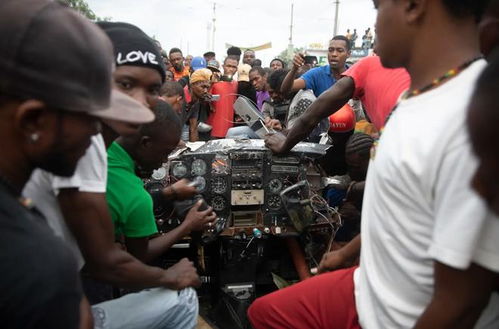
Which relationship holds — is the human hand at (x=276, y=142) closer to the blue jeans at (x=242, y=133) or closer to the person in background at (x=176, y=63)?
the blue jeans at (x=242, y=133)

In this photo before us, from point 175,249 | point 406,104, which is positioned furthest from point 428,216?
point 175,249

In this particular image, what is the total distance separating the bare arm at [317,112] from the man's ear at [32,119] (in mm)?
1900

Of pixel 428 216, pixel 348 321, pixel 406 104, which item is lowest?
pixel 348 321

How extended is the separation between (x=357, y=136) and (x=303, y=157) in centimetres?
45

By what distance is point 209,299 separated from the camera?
3.21 meters

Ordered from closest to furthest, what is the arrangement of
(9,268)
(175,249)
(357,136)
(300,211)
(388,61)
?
(9,268) → (388,61) → (300,211) → (357,136) → (175,249)

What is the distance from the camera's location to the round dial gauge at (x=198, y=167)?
9.00 feet

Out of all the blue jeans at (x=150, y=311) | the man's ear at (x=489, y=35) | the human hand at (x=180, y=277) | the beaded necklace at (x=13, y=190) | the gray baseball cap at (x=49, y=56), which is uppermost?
the man's ear at (x=489, y=35)

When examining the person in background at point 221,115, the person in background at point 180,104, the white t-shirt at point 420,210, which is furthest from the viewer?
the person in background at point 221,115

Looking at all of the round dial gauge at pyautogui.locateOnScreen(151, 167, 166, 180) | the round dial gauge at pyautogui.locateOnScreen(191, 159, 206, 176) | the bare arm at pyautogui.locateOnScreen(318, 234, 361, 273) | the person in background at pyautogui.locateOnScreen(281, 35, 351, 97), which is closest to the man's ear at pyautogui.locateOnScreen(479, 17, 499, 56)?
the bare arm at pyautogui.locateOnScreen(318, 234, 361, 273)

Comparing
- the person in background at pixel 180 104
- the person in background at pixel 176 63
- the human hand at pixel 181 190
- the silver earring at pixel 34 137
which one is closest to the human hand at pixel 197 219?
the human hand at pixel 181 190

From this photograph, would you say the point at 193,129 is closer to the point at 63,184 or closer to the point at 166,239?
the point at 166,239

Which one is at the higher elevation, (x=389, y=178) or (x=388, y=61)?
(x=388, y=61)

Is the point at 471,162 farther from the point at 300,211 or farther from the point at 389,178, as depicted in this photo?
the point at 300,211
